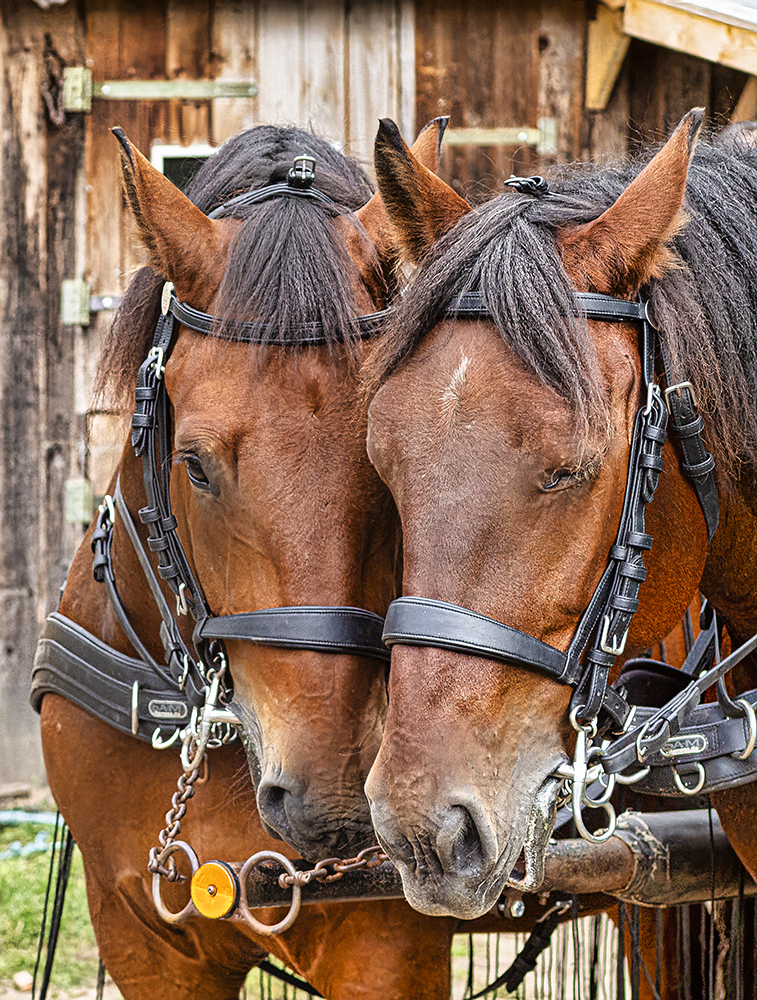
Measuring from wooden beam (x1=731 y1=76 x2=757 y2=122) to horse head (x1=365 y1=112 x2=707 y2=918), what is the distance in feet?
8.99

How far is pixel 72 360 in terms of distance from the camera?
4.83m

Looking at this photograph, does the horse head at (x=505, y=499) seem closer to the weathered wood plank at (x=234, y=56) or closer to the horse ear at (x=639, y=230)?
the horse ear at (x=639, y=230)

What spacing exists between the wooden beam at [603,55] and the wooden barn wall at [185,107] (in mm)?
53

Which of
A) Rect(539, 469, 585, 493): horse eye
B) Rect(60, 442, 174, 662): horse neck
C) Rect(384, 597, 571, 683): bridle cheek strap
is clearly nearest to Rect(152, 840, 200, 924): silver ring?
Rect(60, 442, 174, 662): horse neck

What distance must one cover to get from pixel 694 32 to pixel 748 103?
43cm

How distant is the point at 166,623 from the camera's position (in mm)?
2031

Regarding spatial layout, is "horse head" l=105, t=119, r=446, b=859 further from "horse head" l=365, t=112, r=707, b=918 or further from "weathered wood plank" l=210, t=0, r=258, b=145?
"weathered wood plank" l=210, t=0, r=258, b=145

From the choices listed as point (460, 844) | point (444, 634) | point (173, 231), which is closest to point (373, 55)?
point (173, 231)

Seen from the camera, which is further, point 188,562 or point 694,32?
point 694,32

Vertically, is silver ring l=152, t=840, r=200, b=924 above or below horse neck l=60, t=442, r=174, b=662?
below

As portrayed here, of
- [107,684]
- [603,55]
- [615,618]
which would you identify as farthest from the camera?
[603,55]

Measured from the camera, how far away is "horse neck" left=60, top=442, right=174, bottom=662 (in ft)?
7.22

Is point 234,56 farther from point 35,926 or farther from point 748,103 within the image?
point 35,926

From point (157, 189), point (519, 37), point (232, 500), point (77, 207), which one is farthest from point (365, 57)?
point (232, 500)
